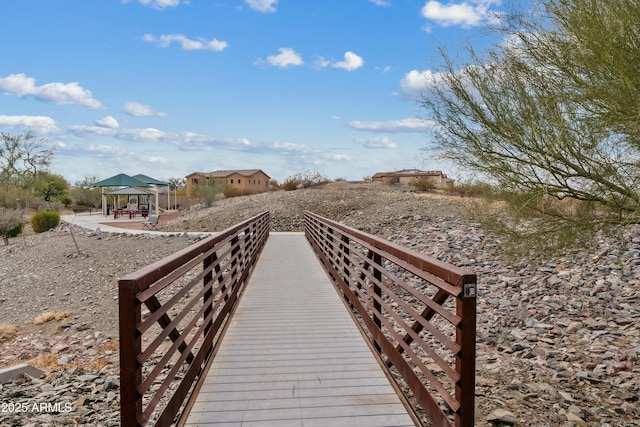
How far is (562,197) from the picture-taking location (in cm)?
557

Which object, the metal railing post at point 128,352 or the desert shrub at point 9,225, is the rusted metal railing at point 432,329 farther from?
the desert shrub at point 9,225

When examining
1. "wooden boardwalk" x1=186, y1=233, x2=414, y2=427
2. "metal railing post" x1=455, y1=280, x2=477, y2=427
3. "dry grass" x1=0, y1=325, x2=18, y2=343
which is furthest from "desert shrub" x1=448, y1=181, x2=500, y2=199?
"dry grass" x1=0, y1=325, x2=18, y2=343

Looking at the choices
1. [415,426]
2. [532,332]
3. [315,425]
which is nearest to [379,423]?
[415,426]

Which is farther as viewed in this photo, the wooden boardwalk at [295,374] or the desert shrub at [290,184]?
the desert shrub at [290,184]

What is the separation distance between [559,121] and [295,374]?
3.57 meters

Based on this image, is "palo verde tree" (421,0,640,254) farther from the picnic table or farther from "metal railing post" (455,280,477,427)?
the picnic table

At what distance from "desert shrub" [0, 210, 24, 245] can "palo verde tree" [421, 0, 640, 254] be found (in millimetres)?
22483

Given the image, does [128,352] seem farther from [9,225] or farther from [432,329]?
[9,225]

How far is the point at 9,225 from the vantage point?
22922 millimetres

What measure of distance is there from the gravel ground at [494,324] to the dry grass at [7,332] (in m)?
0.06

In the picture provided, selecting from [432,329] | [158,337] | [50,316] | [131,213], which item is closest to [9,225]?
[131,213]

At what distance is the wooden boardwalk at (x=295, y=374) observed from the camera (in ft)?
9.45

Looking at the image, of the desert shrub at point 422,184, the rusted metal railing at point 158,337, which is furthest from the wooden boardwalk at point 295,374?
the desert shrub at point 422,184

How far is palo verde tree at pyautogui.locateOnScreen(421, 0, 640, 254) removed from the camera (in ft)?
13.6
